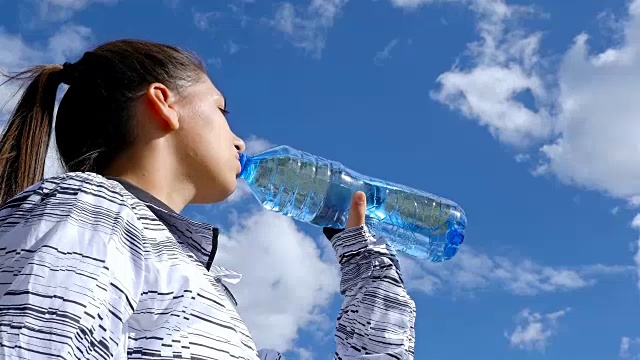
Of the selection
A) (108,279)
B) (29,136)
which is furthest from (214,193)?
(108,279)

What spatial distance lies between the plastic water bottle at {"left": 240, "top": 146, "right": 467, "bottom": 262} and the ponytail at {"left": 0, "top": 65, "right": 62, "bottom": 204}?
76.4 inches

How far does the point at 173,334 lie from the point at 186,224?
380mm

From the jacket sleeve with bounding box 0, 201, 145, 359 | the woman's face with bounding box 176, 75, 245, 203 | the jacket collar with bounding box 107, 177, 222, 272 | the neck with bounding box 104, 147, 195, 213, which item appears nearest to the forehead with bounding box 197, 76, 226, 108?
the woman's face with bounding box 176, 75, 245, 203

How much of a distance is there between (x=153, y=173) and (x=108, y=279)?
0.58 m

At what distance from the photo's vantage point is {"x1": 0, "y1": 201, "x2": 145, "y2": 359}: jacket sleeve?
139cm

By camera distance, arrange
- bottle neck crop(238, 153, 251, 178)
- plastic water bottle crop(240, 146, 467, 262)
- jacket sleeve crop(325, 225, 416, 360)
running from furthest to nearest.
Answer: plastic water bottle crop(240, 146, 467, 262) → bottle neck crop(238, 153, 251, 178) → jacket sleeve crop(325, 225, 416, 360)

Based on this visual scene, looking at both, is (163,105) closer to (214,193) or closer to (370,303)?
(214,193)

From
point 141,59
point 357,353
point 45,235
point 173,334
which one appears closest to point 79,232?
point 45,235

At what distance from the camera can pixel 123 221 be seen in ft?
5.41

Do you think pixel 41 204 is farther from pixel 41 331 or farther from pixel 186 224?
pixel 186 224

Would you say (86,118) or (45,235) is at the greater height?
(86,118)

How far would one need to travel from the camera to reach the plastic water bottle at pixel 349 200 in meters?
4.38

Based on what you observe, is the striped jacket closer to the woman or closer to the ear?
the woman

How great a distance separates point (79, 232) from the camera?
154 centimetres
